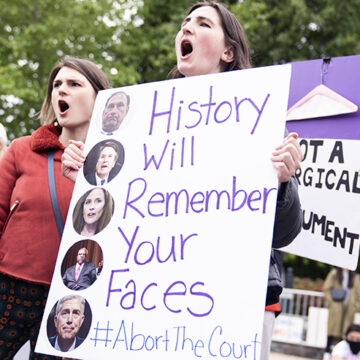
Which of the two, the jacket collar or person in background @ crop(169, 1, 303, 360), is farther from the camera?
the jacket collar

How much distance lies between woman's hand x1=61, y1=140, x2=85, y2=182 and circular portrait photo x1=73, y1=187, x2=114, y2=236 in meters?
0.15

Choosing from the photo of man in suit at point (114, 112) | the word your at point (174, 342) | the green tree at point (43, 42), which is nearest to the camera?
the word your at point (174, 342)

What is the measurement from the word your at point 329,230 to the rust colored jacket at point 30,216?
3.92 feet

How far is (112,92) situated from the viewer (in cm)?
270

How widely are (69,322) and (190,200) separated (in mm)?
613

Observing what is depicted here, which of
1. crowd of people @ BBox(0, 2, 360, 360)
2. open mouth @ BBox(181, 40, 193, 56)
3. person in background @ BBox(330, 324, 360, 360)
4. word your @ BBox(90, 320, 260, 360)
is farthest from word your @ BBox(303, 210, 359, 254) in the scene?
person in background @ BBox(330, 324, 360, 360)

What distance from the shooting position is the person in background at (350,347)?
661cm

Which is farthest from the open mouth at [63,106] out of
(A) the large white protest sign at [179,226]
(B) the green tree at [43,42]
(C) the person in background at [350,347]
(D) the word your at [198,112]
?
(B) the green tree at [43,42]

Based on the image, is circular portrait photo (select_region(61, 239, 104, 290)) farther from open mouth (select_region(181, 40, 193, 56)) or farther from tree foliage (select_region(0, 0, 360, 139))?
tree foliage (select_region(0, 0, 360, 139))

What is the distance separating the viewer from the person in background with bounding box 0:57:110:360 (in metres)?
2.80

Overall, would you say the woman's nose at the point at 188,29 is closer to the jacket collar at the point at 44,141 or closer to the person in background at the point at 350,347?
the jacket collar at the point at 44,141

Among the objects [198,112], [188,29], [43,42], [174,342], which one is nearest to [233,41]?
[188,29]

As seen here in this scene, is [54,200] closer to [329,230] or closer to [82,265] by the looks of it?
[82,265]

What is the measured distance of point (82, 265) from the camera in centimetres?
243
